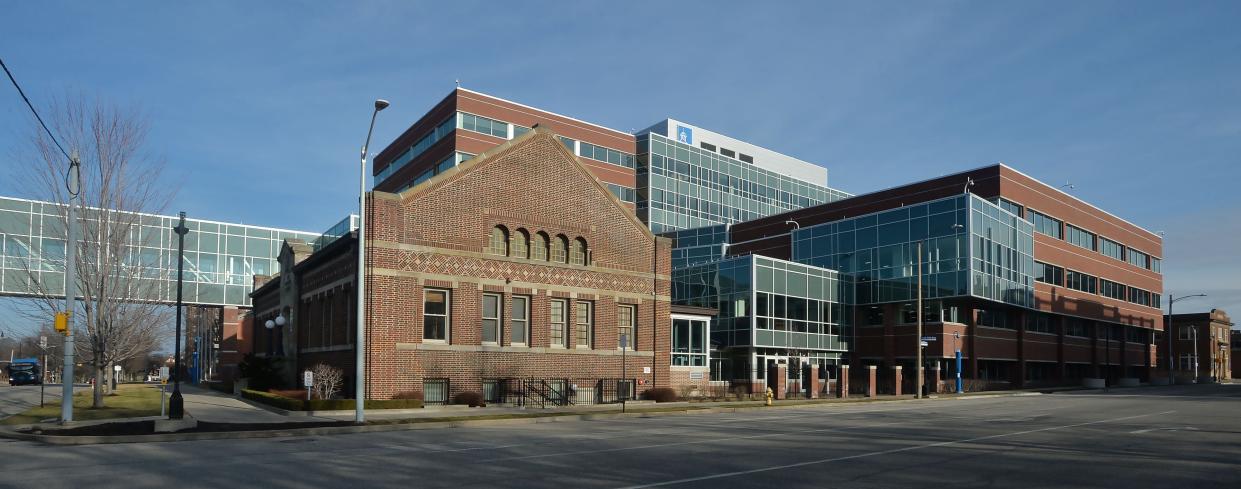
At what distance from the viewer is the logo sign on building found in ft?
316

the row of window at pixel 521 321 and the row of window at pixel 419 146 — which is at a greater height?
the row of window at pixel 419 146

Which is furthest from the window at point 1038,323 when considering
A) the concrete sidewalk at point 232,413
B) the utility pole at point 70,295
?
the utility pole at point 70,295

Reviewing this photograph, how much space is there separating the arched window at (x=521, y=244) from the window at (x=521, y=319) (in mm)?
1822

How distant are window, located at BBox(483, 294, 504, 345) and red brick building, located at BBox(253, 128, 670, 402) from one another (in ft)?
0.14

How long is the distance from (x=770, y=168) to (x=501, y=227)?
238ft

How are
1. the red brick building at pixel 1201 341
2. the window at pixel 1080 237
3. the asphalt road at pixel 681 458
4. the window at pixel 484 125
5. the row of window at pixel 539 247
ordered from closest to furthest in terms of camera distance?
the asphalt road at pixel 681 458
the row of window at pixel 539 247
the window at pixel 484 125
the window at pixel 1080 237
the red brick building at pixel 1201 341

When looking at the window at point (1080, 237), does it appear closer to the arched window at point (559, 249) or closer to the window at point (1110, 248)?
the window at point (1110, 248)

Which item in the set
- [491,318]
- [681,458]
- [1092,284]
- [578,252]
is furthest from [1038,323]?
[681,458]

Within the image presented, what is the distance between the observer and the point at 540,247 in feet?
129

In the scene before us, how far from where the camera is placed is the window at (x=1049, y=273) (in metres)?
70.1

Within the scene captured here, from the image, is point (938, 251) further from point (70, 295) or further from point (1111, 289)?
point (70, 295)

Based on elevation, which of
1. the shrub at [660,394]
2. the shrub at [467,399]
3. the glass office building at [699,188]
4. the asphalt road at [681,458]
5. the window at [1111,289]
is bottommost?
the shrub at [660,394]

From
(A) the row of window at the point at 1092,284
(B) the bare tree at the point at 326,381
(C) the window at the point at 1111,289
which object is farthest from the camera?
(C) the window at the point at 1111,289

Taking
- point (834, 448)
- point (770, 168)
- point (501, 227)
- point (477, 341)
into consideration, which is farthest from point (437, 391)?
point (770, 168)
